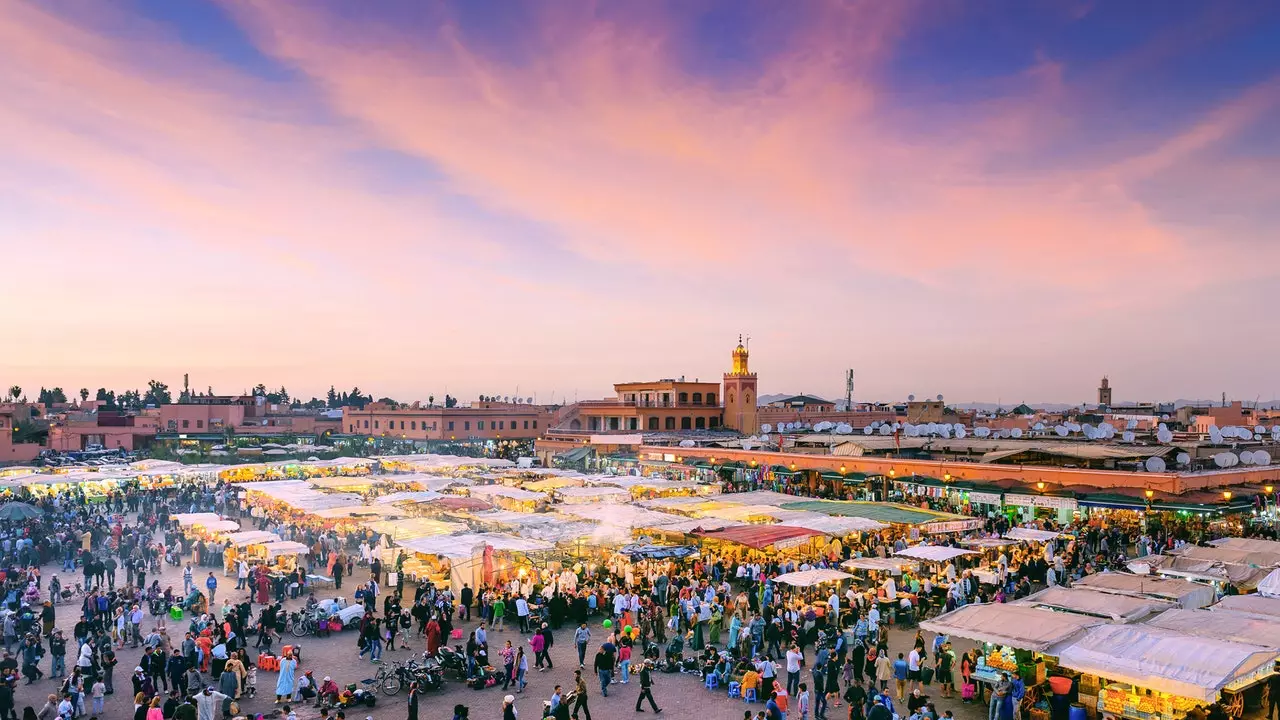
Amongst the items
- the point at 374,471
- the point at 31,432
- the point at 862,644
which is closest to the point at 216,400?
the point at 31,432

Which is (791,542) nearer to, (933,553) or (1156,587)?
(933,553)

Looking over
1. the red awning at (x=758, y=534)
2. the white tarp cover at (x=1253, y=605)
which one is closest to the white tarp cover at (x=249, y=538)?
the red awning at (x=758, y=534)

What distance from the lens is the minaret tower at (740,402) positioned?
2729 inches

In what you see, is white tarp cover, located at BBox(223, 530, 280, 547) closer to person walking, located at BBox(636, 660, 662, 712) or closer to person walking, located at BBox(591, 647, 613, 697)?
person walking, located at BBox(591, 647, 613, 697)

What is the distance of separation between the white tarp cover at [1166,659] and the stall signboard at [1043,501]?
18.5 metres

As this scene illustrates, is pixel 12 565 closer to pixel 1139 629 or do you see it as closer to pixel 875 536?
pixel 875 536

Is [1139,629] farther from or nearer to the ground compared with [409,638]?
farther from the ground

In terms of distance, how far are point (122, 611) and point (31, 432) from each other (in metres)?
60.2

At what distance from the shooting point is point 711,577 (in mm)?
22812

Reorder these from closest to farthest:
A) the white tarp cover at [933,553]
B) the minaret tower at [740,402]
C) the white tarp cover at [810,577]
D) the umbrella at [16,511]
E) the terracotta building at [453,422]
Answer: the white tarp cover at [810,577]
the white tarp cover at [933,553]
the umbrella at [16,511]
the minaret tower at [740,402]
the terracotta building at [453,422]

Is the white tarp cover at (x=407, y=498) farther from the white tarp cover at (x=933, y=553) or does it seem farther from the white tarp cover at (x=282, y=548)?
the white tarp cover at (x=933, y=553)

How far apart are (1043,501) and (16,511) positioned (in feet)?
117

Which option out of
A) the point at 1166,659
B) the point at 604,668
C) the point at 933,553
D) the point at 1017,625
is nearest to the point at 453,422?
the point at 933,553

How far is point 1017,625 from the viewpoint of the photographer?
44.4 ft
